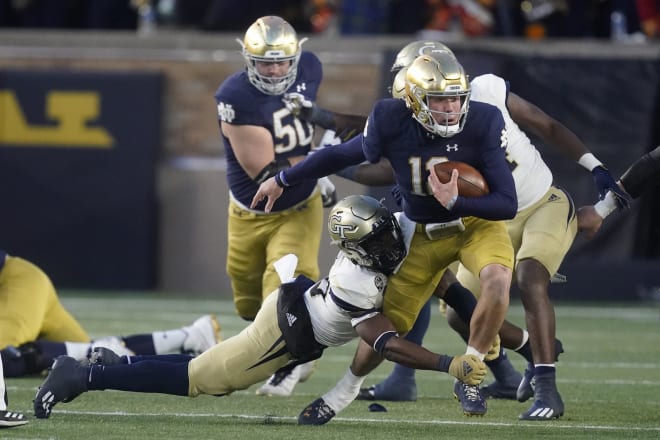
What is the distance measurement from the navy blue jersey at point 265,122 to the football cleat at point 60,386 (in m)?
1.47

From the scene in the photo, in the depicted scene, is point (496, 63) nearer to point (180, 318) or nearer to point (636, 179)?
point (180, 318)

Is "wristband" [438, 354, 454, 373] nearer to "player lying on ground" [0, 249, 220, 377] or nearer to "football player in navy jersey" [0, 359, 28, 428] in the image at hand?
"football player in navy jersey" [0, 359, 28, 428]

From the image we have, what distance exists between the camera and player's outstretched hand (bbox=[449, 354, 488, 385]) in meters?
4.62

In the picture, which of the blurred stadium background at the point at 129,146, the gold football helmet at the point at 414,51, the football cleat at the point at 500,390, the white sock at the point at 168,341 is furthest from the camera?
the blurred stadium background at the point at 129,146

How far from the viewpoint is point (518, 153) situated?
550 centimetres

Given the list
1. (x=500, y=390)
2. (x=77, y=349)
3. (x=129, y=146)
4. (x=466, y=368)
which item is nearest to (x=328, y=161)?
(x=466, y=368)

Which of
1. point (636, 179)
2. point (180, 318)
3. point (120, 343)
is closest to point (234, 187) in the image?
point (120, 343)

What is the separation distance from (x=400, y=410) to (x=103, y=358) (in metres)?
1.20

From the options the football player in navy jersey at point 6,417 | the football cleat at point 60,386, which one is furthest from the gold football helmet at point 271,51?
the football player in navy jersey at point 6,417

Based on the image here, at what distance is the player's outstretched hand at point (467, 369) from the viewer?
4.62 m

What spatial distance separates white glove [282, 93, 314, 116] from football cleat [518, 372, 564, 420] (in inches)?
63.8

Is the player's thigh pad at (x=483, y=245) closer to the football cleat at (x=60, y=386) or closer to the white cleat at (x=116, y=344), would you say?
the football cleat at (x=60, y=386)

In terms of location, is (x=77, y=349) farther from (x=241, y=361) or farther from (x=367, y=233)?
(x=367, y=233)

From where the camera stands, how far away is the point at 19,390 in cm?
585
